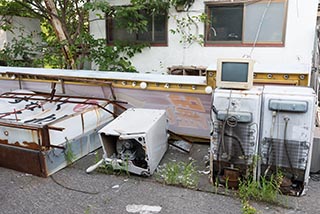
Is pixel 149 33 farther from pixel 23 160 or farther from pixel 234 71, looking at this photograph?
pixel 23 160

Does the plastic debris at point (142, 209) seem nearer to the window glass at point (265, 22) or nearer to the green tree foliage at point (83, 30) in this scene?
the green tree foliage at point (83, 30)

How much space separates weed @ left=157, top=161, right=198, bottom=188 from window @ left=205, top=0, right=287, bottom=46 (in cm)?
351

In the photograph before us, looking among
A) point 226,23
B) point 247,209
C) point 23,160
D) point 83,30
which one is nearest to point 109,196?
point 23,160

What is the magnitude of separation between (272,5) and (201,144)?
10.9 ft

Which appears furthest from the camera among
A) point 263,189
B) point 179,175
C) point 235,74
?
point 179,175

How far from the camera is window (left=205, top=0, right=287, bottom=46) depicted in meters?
5.79

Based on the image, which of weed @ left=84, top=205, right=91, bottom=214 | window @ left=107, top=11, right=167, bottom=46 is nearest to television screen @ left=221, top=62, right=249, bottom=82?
weed @ left=84, top=205, right=91, bottom=214

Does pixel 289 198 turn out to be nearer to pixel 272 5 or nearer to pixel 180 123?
pixel 180 123

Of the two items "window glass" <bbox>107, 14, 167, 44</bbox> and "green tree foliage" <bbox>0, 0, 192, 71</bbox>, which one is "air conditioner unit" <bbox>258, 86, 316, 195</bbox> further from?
"window glass" <bbox>107, 14, 167, 44</bbox>

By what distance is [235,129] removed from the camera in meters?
2.87

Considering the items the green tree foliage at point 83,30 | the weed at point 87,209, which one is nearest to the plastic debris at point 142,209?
the weed at point 87,209

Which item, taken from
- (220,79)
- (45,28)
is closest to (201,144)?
(220,79)

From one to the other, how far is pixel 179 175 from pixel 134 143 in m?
0.63

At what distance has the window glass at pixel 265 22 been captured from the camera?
18.9 ft
